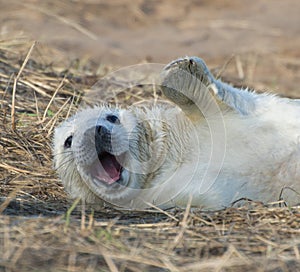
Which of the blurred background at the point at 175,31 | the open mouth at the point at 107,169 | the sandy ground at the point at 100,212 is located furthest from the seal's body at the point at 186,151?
the blurred background at the point at 175,31

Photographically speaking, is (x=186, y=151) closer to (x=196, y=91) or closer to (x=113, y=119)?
(x=196, y=91)

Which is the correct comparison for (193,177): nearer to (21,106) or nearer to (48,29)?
(21,106)

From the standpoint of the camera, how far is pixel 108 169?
158 inches

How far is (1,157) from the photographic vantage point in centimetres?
462

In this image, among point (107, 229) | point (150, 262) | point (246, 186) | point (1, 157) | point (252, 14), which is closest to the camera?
point (150, 262)

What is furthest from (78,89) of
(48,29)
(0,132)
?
(48,29)

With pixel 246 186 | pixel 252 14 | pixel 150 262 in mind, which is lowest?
pixel 150 262

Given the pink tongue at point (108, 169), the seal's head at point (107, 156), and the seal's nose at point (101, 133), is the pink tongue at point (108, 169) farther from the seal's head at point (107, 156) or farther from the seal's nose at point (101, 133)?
the seal's nose at point (101, 133)

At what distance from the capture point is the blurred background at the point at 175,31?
933 centimetres

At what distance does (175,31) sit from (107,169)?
7.22 m

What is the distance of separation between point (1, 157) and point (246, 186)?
1.56 m

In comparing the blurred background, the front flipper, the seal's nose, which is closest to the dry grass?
the seal's nose

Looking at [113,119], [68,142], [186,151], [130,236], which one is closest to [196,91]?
[186,151]

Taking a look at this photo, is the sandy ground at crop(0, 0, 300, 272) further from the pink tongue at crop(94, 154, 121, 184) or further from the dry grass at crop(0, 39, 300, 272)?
the pink tongue at crop(94, 154, 121, 184)
